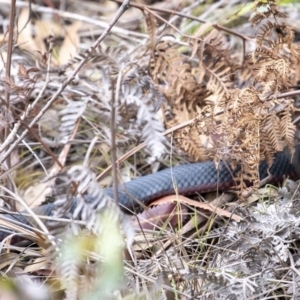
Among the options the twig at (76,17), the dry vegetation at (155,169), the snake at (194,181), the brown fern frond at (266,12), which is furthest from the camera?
the twig at (76,17)

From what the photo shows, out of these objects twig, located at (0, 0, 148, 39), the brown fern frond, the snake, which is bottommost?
the snake

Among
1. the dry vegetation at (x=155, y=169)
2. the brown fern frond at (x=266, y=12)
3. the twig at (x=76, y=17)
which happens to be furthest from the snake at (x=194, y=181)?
the twig at (x=76, y=17)

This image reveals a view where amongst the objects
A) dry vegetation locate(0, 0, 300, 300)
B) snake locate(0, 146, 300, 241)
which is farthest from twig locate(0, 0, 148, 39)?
snake locate(0, 146, 300, 241)

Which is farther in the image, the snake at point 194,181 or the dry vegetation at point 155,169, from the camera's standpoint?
the snake at point 194,181

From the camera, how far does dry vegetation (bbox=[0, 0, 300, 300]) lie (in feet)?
5.30

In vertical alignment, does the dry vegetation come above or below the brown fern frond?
below

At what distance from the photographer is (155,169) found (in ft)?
9.87

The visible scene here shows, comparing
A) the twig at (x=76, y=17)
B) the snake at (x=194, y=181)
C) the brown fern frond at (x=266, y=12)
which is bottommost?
the snake at (x=194, y=181)

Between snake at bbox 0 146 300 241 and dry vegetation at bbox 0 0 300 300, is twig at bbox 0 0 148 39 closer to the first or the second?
dry vegetation at bbox 0 0 300 300

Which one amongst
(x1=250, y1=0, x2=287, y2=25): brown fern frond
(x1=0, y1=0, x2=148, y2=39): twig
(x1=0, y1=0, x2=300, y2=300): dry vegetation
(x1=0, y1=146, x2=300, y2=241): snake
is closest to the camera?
(x1=0, y1=0, x2=300, y2=300): dry vegetation

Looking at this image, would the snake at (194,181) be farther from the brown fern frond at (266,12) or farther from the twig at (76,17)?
the twig at (76,17)

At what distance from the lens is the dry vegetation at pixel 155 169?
1.62 m

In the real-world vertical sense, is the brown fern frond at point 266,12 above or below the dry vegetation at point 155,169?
above

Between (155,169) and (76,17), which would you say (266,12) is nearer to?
(155,169)
